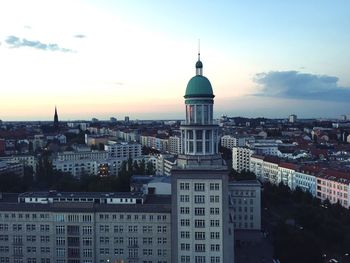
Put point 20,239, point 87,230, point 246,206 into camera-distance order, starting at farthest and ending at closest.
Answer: point 246,206 → point 20,239 → point 87,230

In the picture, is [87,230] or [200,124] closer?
[200,124]

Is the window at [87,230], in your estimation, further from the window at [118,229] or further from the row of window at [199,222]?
the row of window at [199,222]

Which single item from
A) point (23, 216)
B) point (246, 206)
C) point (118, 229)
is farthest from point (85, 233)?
point (246, 206)

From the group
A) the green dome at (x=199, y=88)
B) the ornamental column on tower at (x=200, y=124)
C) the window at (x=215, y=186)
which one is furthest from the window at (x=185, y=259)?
the green dome at (x=199, y=88)

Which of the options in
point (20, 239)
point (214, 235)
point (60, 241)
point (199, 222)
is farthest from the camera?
point (20, 239)

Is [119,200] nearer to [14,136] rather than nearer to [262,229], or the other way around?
[262,229]

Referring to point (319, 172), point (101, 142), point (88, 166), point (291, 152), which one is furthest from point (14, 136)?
point (319, 172)

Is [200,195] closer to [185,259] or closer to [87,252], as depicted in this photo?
[185,259]

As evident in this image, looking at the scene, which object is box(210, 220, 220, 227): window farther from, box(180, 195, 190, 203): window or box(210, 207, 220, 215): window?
box(180, 195, 190, 203): window

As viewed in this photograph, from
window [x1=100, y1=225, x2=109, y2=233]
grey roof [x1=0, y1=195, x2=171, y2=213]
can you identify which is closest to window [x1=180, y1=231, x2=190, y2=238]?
grey roof [x1=0, y1=195, x2=171, y2=213]
